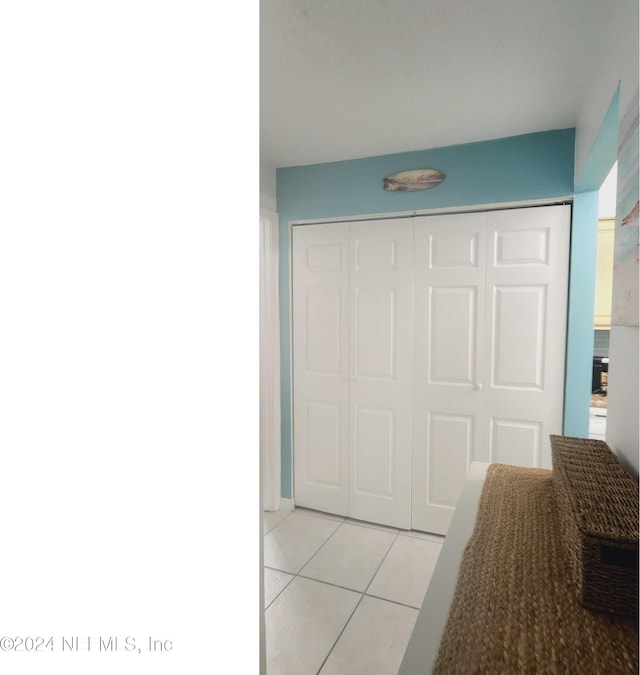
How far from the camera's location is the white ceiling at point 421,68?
53.5 inches

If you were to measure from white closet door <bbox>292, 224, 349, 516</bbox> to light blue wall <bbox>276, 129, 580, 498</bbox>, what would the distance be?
3.2 inches

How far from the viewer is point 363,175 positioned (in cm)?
265

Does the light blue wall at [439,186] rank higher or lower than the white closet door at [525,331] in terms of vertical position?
higher

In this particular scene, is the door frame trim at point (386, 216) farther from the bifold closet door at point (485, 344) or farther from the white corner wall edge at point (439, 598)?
the white corner wall edge at point (439, 598)

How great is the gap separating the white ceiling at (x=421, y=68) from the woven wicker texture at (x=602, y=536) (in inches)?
56.0

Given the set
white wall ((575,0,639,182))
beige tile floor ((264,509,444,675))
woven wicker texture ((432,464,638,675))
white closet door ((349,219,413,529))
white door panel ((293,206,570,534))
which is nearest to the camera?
woven wicker texture ((432,464,638,675))

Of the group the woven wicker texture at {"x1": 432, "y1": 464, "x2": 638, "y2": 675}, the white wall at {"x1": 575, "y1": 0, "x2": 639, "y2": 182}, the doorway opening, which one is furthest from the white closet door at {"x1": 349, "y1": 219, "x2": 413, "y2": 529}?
the woven wicker texture at {"x1": 432, "y1": 464, "x2": 638, "y2": 675}

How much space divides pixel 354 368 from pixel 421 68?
1.70m

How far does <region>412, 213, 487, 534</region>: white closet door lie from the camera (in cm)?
245

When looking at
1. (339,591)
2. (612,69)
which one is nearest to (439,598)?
(339,591)

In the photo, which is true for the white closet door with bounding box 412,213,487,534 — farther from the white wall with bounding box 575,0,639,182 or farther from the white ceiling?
the white wall with bounding box 575,0,639,182

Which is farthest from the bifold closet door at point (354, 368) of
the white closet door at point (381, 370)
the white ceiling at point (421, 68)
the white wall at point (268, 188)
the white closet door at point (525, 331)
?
the white ceiling at point (421, 68)

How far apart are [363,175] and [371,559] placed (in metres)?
2.30
